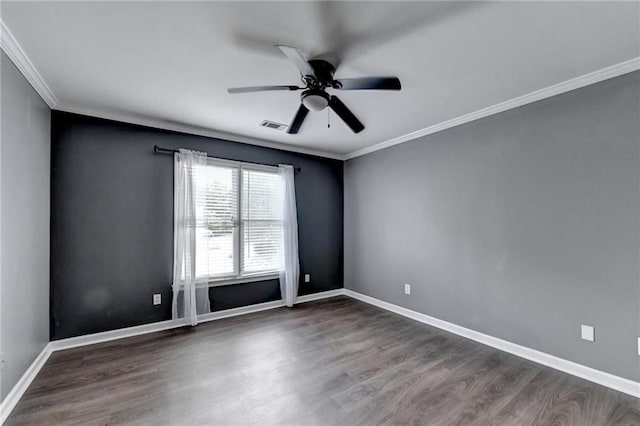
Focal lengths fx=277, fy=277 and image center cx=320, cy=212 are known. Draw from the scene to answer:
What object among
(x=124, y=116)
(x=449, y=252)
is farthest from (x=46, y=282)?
(x=449, y=252)

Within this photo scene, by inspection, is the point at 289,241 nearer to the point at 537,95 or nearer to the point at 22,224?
the point at 22,224

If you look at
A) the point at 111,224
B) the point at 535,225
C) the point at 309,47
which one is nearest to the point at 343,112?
the point at 309,47

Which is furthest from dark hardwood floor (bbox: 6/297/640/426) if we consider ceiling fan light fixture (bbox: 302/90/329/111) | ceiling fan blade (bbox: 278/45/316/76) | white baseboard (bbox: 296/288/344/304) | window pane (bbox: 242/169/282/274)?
ceiling fan blade (bbox: 278/45/316/76)

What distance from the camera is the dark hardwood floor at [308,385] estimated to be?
187cm

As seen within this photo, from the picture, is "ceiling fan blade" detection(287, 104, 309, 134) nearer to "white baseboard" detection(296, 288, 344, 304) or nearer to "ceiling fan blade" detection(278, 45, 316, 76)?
"ceiling fan blade" detection(278, 45, 316, 76)

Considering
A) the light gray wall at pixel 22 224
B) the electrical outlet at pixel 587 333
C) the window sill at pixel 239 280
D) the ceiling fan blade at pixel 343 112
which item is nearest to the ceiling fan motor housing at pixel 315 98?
the ceiling fan blade at pixel 343 112

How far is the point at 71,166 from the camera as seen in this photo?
2953 millimetres

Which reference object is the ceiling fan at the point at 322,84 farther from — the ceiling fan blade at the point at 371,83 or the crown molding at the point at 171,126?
the crown molding at the point at 171,126

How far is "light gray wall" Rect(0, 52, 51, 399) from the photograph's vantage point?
189 cm

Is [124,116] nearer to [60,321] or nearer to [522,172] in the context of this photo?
[60,321]

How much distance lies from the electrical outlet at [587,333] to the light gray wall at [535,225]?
0.11 ft

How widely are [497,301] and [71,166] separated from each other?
4746mm

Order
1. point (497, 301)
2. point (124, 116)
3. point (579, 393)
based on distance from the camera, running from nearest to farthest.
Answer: point (579, 393) < point (497, 301) < point (124, 116)

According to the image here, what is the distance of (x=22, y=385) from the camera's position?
6.94 feet
